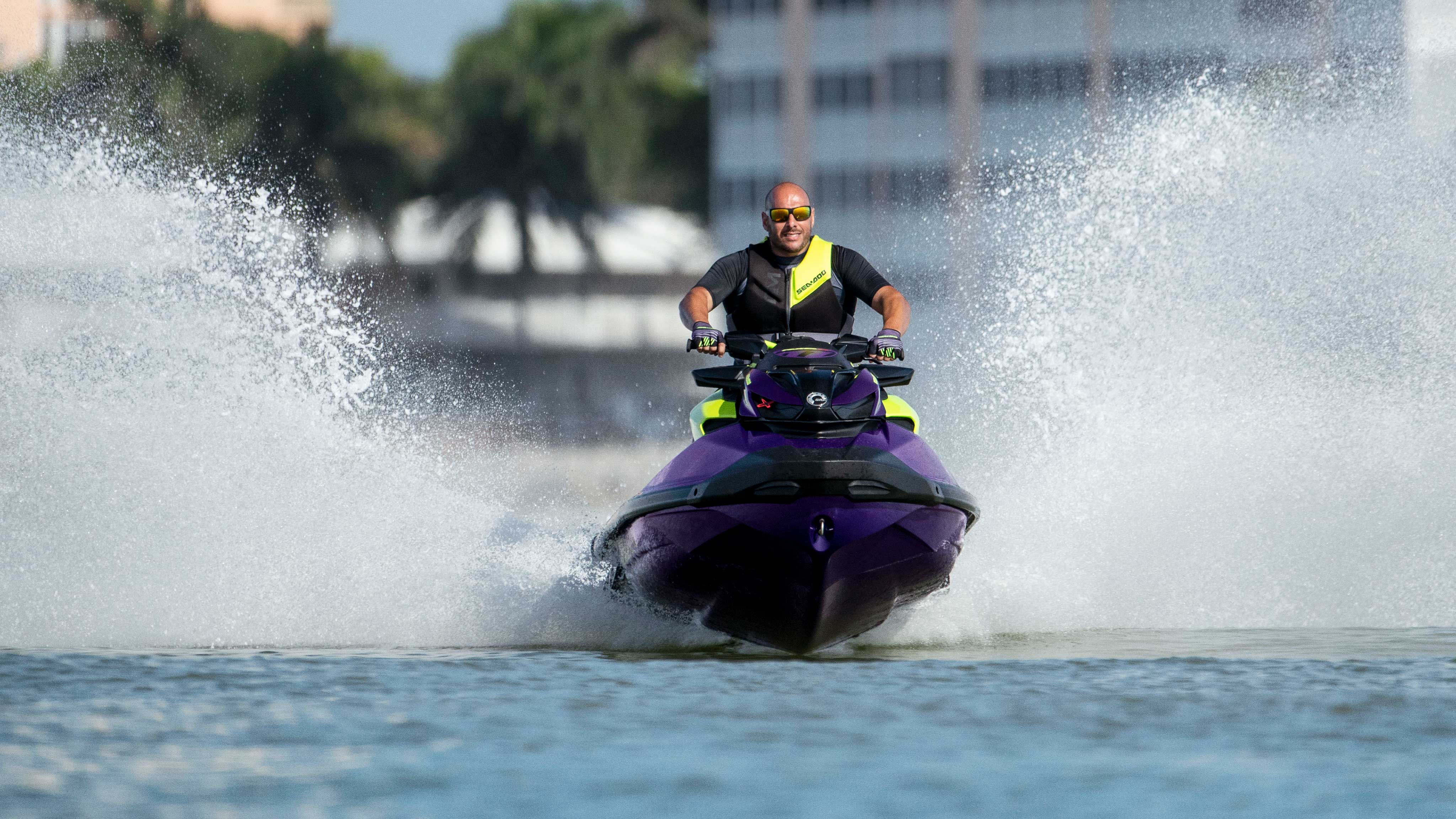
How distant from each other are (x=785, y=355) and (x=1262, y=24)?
17499 mm

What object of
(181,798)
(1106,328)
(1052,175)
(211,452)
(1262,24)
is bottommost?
(181,798)

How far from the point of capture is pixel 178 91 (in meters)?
45.7

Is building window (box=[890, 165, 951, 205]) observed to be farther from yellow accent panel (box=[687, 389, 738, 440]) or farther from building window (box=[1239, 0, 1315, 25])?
yellow accent panel (box=[687, 389, 738, 440])

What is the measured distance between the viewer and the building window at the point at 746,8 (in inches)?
1923

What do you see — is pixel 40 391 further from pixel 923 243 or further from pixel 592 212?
pixel 592 212

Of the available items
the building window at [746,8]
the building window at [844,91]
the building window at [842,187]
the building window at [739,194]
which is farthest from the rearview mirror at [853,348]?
the building window at [746,8]

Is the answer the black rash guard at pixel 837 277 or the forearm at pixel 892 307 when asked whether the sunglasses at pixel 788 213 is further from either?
the forearm at pixel 892 307

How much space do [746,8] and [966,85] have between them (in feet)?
Answer: 21.8

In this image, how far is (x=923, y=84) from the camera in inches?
1810

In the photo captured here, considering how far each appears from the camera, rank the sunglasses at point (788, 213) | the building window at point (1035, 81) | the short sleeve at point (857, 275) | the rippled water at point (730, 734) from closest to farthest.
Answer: the rippled water at point (730, 734), the sunglasses at point (788, 213), the short sleeve at point (857, 275), the building window at point (1035, 81)

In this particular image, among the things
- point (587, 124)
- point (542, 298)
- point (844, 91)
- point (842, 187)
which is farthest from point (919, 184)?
point (587, 124)

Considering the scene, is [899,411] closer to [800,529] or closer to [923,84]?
[800,529]

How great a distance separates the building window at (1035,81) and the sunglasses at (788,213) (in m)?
34.3

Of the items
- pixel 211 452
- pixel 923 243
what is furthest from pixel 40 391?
pixel 923 243
